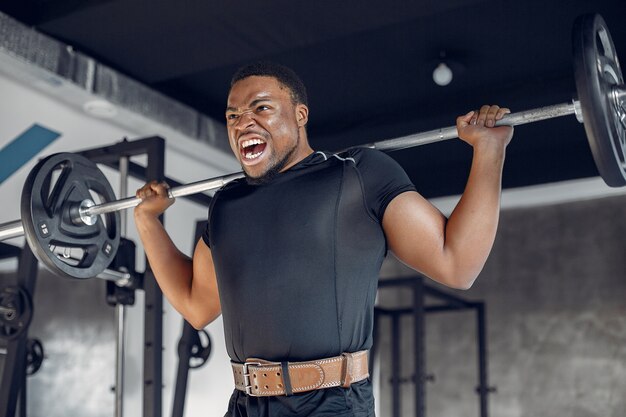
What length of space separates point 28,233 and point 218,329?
3.11 metres

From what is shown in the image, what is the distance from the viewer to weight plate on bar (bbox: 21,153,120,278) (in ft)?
7.88

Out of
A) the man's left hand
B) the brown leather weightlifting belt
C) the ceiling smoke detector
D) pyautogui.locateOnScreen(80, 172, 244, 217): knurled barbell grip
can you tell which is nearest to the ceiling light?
the ceiling smoke detector

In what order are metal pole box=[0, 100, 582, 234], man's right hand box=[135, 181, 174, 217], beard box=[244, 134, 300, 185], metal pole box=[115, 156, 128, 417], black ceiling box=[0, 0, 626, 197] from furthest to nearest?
black ceiling box=[0, 0, 626, 197], metal pole box=[115, 156, 128, 417], man's right hand box=[135, 181, 174, 217], beard box=[244, 134, 300, 185], metal pole box=[0, 100, 582, 234]

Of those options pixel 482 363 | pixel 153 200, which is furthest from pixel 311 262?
pixel 482 363

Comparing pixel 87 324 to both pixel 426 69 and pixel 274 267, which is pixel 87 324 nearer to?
pixel 426 69

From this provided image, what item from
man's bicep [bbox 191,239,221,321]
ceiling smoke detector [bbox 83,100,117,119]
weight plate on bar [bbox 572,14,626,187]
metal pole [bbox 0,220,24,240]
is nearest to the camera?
weight plate on bar [bbox 572,14,626,187]

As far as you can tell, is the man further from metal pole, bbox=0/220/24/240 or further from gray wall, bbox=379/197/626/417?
gray wall, bbox=379/197/626/417

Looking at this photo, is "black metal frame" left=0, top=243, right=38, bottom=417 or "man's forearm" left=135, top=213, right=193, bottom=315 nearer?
"man's forearm" left=135, top=213, right=193, bottom=315

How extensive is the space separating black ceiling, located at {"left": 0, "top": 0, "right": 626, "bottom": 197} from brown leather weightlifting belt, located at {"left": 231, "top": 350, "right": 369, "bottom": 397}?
2295mm

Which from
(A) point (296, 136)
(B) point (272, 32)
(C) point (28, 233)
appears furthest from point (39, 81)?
(A) point (296, 136)

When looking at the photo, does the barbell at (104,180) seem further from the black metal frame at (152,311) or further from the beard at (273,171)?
the black metal frame at (152,311)

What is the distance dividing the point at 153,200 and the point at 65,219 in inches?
14.1

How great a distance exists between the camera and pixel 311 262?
1.70 metres

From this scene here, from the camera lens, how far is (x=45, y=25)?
3938mm
